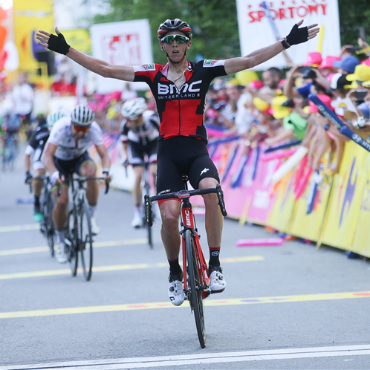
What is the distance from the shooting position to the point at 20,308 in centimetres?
751

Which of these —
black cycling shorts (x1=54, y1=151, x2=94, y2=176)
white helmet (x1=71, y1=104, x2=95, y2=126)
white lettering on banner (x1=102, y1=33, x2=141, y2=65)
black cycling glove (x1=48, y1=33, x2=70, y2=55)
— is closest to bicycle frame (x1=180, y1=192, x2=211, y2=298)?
black cycling glove (x1=48, y1=33, x2=70, y2=55)

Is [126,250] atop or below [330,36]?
below

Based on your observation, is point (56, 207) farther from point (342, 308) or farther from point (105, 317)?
point (342, 308)

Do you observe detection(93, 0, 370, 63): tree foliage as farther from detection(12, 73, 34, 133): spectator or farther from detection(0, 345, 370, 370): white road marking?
detection(12, 73, 34, 133): spectator

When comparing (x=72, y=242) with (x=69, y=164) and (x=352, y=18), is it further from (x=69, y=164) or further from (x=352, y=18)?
(x=352, y=18)

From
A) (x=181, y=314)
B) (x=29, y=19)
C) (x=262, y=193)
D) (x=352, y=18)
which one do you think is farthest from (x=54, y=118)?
(x=29, y=19)

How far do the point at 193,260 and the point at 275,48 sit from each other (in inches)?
67.2

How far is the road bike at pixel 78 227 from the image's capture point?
8.94 m

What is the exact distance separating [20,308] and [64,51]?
282 centimetres

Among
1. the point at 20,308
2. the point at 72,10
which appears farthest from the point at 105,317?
the point at 72,10

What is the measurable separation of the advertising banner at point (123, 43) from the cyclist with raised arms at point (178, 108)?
38.8ft

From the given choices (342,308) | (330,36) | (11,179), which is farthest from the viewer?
(11,179)

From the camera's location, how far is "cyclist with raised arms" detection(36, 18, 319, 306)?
5.86 m

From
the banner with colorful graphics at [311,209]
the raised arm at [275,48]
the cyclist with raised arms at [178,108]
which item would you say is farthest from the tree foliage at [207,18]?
the cyclist with raised arms at [178,108]
